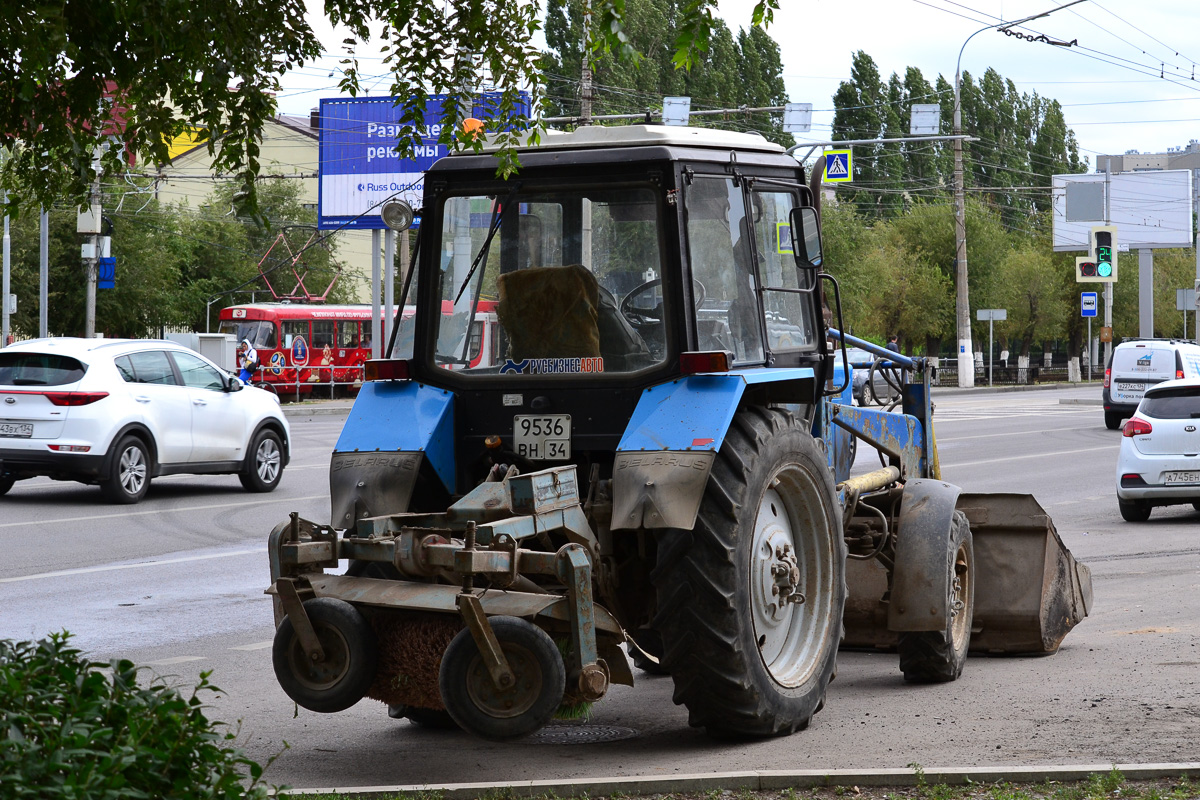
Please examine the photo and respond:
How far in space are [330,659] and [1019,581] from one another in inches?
175

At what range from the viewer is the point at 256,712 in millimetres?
7105

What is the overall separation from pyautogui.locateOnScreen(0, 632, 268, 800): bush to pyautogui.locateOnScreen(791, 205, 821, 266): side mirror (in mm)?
3709

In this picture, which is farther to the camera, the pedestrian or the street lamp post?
the street lamp post

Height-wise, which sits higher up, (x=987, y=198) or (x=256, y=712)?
(x=987, y=198)

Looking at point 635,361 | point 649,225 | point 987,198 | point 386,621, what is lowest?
point 386,621

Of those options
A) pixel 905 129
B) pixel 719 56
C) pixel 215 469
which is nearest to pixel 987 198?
pixel 905 129

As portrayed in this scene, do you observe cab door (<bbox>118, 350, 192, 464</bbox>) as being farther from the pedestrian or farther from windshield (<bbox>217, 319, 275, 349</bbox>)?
windshield (<bbox>217, 319, 275, 349</bbox>)

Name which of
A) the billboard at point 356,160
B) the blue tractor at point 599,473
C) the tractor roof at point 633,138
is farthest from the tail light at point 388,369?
→ the billboard at point 356,160

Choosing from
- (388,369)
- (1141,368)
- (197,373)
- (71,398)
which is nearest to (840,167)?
(1141,368)

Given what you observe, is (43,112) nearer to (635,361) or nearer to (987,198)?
(635,361)

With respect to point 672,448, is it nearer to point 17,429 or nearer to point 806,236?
point 806,236

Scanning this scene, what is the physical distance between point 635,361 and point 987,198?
89.2 m

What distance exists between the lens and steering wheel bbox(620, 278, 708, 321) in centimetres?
634

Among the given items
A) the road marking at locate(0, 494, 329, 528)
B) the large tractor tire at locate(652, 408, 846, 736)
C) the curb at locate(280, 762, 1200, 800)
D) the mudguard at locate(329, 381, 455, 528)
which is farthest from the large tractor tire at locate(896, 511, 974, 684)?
the road marking at locate(0, 494, 329, 528)
